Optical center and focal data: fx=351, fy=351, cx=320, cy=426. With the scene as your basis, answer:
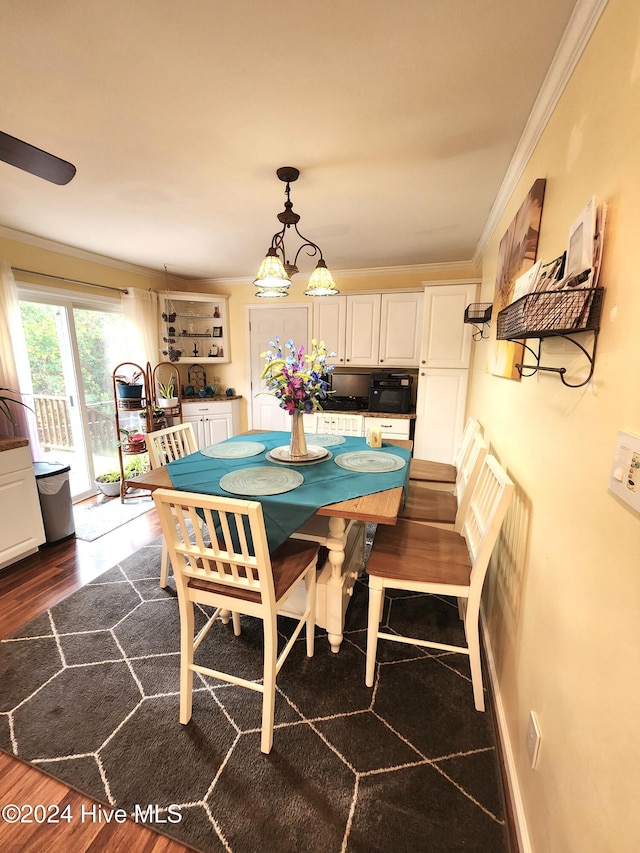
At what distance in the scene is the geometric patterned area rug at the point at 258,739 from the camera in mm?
1116

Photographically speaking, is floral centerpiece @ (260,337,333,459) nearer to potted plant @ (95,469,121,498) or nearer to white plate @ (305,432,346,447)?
white plate @ (305,432,346,447)

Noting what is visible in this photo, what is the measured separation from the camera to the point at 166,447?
2.45m

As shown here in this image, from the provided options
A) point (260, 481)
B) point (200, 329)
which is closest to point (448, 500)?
point (260, 481)

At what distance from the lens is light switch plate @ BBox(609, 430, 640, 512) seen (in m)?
0.64

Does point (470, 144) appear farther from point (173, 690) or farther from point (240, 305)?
point (240, 305)

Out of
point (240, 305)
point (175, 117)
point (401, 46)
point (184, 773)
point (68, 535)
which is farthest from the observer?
point (240, 305)

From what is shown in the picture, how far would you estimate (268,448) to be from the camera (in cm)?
241

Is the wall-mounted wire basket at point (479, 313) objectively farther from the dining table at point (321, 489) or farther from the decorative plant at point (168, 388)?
the decorative plant at point (168, 388)

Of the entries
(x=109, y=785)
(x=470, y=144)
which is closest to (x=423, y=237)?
(x=470, y=144)

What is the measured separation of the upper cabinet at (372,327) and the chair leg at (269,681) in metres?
3.16

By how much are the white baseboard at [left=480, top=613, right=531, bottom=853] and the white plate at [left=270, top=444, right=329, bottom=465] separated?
4.17ft

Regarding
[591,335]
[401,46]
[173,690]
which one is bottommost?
[173,690]

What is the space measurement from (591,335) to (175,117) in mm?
1767

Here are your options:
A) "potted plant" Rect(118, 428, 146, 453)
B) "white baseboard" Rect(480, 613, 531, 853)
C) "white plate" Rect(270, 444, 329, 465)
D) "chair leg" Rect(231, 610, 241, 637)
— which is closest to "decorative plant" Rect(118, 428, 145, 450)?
"potted plant" Rect(118, 428, 146, 453)
